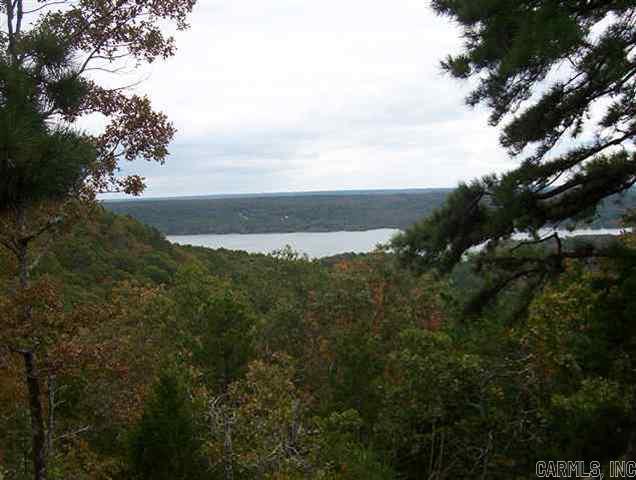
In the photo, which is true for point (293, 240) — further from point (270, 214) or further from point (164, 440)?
point (164, 440)

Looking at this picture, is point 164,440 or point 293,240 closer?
point 164,440

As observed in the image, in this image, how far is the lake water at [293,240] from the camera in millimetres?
39438

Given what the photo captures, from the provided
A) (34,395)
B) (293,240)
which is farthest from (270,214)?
(34,395)

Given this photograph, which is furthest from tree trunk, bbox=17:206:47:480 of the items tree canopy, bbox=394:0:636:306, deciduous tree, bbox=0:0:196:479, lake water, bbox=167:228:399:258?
lake water, bbox=167:228:399:258

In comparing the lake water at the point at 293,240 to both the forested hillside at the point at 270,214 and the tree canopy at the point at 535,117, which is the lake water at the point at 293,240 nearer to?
the forested hillside at the point at 270,214

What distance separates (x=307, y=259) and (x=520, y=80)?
45.4 feet

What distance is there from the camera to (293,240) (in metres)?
50.6

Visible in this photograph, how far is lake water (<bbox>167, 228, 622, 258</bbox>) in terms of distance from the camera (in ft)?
129

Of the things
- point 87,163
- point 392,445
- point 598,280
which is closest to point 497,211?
point 598,280

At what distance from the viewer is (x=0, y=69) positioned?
3828mm

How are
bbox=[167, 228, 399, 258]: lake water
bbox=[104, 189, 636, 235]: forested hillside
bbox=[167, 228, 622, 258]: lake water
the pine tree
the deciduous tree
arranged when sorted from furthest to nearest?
bbox=[104, 189, 636, 235]: forested hillside, bbox=[167, 228, 399, 258]: lake water, bbox=[167, 228, 622, 258]: lake water, the pine tree, the deciduous tree

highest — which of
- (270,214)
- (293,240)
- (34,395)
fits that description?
(270,214)

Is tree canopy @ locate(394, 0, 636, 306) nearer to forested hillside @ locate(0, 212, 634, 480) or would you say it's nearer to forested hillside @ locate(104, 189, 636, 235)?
forested hillside @ locate(0, 212, 634, 480)

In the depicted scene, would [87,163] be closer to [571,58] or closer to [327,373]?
[571,58]
